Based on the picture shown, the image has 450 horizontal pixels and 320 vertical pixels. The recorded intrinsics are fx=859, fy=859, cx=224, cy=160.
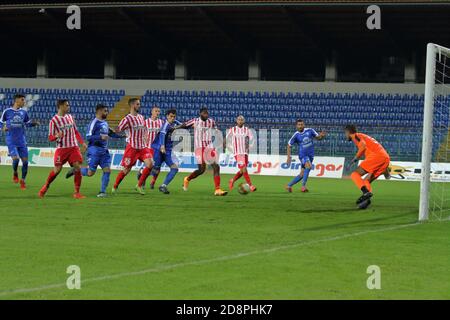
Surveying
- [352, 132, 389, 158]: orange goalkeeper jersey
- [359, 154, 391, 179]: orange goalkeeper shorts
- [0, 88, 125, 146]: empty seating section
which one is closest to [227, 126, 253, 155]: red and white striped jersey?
[352, 132, 389, 158]: orange goalkeeper jersey

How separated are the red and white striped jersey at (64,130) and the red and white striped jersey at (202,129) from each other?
333 cm

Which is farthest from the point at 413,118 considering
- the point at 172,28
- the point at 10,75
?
the point at 10,75

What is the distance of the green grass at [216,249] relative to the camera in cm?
780

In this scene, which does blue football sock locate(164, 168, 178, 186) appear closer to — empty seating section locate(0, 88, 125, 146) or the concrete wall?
the concrete wall

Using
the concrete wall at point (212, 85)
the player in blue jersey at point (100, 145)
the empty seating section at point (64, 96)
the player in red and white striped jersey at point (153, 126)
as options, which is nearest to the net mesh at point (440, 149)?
the concrete wall at point (212, 85)

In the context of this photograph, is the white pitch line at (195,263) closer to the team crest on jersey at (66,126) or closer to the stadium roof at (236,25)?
the team crest on jersey at (66,126)

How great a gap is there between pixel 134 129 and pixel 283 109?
22.9m

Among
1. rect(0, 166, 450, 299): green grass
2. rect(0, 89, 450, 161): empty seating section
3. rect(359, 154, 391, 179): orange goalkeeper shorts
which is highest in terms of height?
rect(0, 89, 450, 161): empty seating section

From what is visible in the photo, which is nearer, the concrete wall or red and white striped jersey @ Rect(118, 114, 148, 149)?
red and white striped jersey @ Rect(118, 114, 148, 149)

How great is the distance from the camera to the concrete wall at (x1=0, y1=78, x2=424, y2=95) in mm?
42062

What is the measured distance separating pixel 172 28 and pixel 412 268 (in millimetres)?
35615

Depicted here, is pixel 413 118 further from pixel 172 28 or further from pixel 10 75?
pixel 10 75

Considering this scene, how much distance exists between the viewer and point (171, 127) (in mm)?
20688

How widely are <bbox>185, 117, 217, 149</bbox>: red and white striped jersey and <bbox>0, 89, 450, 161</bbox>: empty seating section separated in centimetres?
1523
